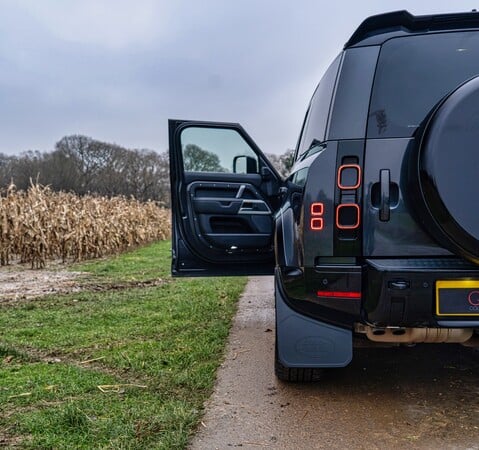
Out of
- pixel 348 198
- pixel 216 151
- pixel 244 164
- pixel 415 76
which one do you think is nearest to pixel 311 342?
pixel 348 198

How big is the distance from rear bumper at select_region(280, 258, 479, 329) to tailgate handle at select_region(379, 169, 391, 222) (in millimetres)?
235

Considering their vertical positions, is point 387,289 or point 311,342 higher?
point 387,289

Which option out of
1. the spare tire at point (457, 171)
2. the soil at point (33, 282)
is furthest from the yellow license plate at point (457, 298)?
the soil at point (33, 282)

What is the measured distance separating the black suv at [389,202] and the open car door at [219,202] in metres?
1.38

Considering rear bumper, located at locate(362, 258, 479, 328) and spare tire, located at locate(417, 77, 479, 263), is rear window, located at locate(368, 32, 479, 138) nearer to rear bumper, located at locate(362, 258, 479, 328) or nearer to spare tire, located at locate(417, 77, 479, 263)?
spare tire, located at locate(417, 77, 479, 263)

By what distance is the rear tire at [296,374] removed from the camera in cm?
291

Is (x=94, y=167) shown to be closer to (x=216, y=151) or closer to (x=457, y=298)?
(x=216, y=151)

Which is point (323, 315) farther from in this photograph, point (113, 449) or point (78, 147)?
point (78, 147)

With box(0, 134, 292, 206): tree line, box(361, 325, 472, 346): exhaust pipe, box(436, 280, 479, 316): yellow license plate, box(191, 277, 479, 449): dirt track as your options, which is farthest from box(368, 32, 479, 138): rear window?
box(0, 134, 292, 206): tree line

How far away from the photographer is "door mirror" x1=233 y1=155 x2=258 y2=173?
4043 mm

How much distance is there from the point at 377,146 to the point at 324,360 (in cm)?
123

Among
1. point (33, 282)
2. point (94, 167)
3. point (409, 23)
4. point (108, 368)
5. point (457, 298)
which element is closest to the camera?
point (457, 298)

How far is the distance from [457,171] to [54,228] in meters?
9.97

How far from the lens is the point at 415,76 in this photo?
90.8 inches
